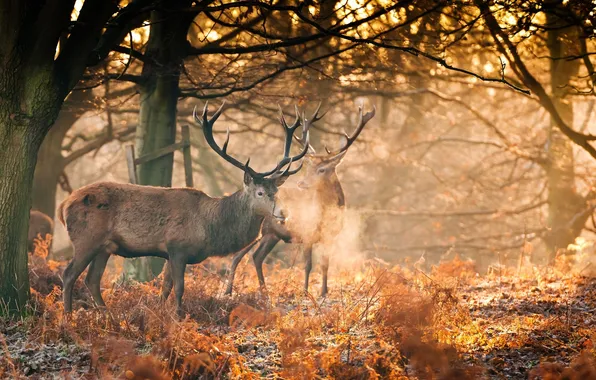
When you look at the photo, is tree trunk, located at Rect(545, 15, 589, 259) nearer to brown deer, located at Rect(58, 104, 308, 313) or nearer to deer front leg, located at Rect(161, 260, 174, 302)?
brown deer, located at Rect(58, 104, 308, 313)

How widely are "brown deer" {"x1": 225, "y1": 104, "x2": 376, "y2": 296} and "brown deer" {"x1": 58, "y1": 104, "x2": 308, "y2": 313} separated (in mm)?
2050

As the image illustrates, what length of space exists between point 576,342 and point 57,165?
→ 41.3 ft

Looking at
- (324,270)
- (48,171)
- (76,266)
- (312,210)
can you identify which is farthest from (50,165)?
(76,266)

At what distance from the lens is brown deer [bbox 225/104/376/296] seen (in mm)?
12023

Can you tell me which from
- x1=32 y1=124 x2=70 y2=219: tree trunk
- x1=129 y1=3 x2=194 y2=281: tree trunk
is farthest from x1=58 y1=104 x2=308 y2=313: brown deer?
x1=32 y1=124 x2=70 y2=219: tree trunk

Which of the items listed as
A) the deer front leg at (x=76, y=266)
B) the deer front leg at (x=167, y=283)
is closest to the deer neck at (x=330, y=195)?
the deer front leg at (x=167, y=283)

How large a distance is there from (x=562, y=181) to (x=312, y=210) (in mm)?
7373

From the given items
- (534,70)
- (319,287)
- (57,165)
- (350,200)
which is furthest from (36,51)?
(350,200)

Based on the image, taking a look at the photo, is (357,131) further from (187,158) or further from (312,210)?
(187,158)

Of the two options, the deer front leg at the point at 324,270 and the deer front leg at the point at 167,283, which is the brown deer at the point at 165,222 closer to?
the deer front leg at the point at 167,283

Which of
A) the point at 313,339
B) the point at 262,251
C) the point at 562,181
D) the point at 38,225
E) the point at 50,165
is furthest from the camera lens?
the point at 562,181

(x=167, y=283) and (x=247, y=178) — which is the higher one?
(x=247, y=178)

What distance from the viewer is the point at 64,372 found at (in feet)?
19.5

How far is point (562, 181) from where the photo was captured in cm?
1697
